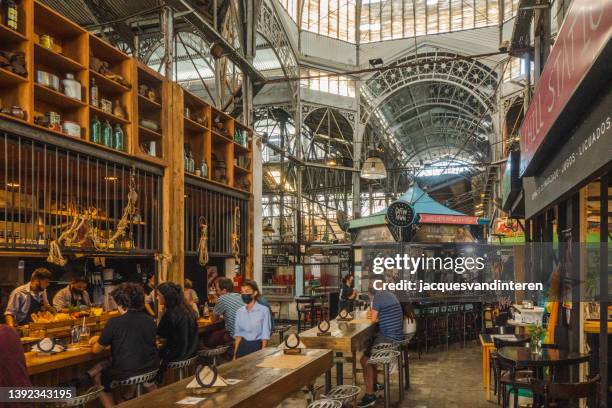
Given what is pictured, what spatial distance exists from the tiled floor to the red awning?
3.93 m

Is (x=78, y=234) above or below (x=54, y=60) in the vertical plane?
below

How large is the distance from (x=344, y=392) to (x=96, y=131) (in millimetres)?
3933

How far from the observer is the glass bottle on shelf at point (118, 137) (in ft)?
22.1

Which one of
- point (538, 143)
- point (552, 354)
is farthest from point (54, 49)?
point (552, 354)

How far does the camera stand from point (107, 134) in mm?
6559

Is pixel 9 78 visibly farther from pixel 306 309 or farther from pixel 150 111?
pixel 306 309

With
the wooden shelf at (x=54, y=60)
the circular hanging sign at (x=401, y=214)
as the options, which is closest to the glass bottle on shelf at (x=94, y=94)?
the wooden shelf at (x=54, y=60)

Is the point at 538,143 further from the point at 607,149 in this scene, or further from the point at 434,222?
the point at 434,222

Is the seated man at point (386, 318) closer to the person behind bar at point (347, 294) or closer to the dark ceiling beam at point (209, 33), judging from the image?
the person behind bar at point (347, 294)

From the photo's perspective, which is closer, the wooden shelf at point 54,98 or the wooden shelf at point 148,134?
the wooden shelf at point 54,98

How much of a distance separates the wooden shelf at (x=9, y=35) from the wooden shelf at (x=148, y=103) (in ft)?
6.78

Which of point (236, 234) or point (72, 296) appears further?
point (236, 234)

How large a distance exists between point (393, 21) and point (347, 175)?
306 inches

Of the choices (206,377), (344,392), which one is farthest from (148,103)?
(344,392)
